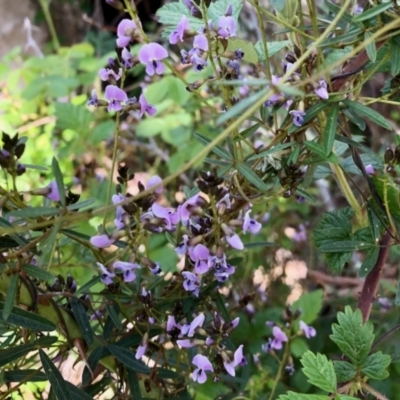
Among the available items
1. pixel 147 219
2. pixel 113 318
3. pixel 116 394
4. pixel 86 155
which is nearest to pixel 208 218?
pixel 147 219

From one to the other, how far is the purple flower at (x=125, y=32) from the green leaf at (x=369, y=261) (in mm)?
365

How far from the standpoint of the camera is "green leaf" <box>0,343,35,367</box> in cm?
58

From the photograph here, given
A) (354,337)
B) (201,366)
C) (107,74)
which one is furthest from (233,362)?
(107,74)

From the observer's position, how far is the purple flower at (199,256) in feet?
1.78

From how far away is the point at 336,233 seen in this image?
2.24ft

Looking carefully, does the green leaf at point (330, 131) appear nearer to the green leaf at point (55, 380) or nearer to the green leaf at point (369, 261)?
the green leaf at point (369, 261)

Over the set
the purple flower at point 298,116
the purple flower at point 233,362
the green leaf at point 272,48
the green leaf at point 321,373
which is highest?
the green leaf at point 272,48

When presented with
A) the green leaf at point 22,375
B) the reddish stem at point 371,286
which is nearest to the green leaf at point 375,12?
the reddish stem at point 371,286

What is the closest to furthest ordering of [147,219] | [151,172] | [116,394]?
1. [147,219]
2. [116,394]
3. [151,172]

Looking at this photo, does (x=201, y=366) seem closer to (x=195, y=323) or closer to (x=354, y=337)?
(x=195, y=323)

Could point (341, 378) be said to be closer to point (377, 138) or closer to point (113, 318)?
point (113, 318)

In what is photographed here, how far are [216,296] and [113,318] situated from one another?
0.15 meters

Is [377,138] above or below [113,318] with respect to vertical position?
below

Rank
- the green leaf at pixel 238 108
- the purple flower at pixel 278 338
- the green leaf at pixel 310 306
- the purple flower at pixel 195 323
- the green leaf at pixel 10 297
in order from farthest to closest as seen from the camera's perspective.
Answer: the green leaf at pixel 310 306 → the purple flower at pixel 278 338 → the purple flower at pixel 195 323 → the green leaf at pixel 10 297 → the green leaf at pixel 238 108
